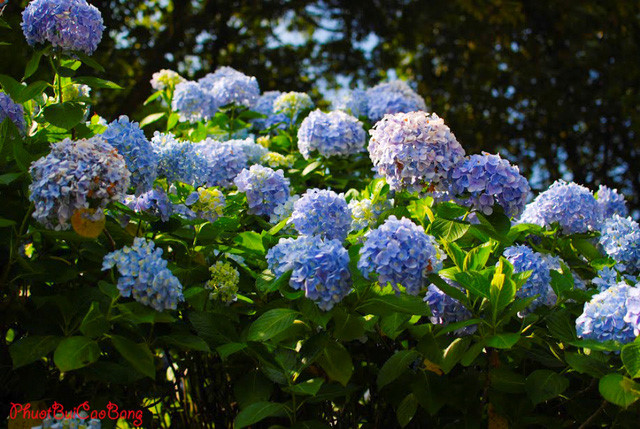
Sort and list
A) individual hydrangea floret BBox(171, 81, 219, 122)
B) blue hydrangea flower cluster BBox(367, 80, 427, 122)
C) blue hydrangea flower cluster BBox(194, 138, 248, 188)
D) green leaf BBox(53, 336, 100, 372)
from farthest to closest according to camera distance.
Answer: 1. blue hydrangea flower cluster BBox(367, 80, 427, 122)
2. individual hydrangea floret BBox(171, 81, 219, 122)
3. blue hydrangea flower cluster BBox(194, 138, 248, 188)
4. green leaf BBox(53, 336, 100, 372)

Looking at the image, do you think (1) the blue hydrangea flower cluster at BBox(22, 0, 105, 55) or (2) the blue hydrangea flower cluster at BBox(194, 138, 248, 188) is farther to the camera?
(2) the blue hydrangea flower cluster at BBox(194, 138, 248, 188)

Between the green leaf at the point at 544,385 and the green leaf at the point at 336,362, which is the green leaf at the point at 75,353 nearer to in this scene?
the green leaf at the point at 336,362

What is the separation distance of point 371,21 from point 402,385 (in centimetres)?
608

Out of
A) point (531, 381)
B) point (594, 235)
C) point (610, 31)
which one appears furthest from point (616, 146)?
point (531, 381)

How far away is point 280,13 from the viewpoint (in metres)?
7.47

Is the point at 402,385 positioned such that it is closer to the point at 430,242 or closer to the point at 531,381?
the point at 531,381

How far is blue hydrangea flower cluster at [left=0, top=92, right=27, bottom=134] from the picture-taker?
2.09 meters

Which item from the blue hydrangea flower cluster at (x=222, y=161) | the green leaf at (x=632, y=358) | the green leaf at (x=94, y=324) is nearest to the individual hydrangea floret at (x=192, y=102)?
the blue hydrangea flower cluster at (x=222, y=161)

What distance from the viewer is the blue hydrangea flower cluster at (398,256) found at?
1.65m

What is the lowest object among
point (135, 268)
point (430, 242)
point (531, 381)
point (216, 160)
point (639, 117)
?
point (531, 381)

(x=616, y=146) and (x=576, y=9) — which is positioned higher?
(x=576, y=9)

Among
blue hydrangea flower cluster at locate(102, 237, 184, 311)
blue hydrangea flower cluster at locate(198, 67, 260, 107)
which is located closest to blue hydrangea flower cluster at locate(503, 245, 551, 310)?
blue hydrangea flower cluster at locate(102, 237, 184, 311)

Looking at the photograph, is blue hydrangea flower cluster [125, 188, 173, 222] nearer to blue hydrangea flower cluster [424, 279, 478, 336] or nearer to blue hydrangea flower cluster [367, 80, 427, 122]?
blue hydrangea flower cluster [424, 279, 478, 336]

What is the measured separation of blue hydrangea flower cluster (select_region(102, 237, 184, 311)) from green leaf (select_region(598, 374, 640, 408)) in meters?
1.04
